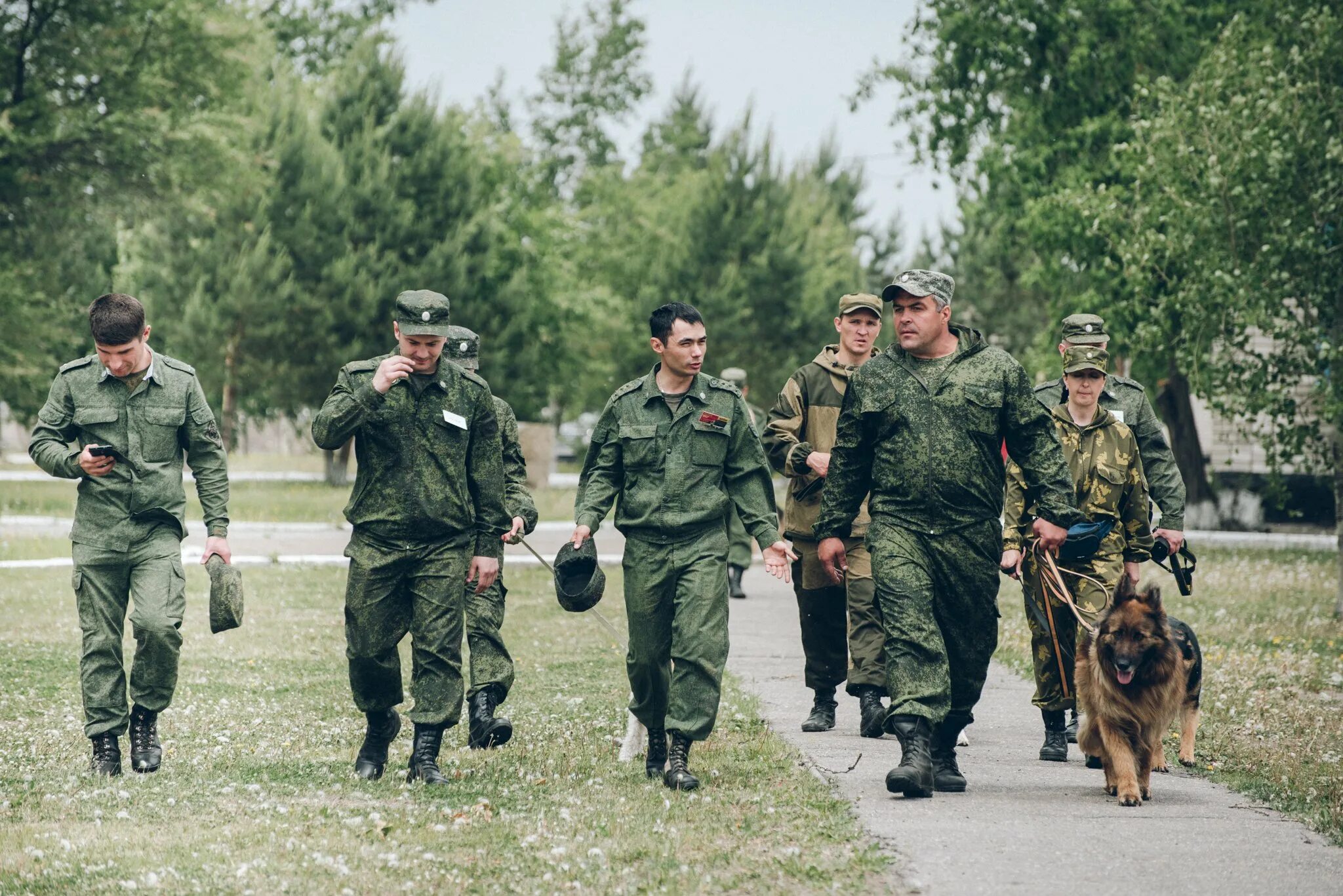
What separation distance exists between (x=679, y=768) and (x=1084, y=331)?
10.1 feet

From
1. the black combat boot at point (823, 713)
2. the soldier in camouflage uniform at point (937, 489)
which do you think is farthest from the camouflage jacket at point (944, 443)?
the black combat boot at point (823, 713)

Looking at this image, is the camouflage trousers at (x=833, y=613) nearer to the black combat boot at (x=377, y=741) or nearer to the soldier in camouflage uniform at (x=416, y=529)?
the soldier in camouflage uniform at (x=416, y=529)

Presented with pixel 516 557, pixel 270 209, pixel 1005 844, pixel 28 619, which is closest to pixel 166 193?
pixel 270 209

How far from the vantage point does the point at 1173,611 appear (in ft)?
51.9

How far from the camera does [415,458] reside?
722cm

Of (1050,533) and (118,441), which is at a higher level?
(118,441)

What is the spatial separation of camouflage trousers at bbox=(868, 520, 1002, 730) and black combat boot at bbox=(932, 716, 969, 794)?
38 millimetres

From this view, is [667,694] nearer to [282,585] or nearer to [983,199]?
[282,585]

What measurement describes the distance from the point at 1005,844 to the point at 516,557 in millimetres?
16456

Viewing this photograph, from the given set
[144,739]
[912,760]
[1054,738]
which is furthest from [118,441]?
[1054,738]

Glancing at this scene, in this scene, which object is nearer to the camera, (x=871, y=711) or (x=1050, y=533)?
(x=1050, y=533)

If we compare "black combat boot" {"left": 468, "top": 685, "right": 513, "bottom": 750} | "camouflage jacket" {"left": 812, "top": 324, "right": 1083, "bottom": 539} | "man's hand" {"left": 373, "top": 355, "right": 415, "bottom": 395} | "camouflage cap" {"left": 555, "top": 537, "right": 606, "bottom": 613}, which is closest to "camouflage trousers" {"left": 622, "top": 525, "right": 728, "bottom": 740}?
"camouflage cap" {"left": 555, "top": 537, "right": 606, "bottom": 613}

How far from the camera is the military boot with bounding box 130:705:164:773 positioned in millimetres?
7434

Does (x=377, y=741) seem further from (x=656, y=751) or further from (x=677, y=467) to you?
(x=677, y=467)
